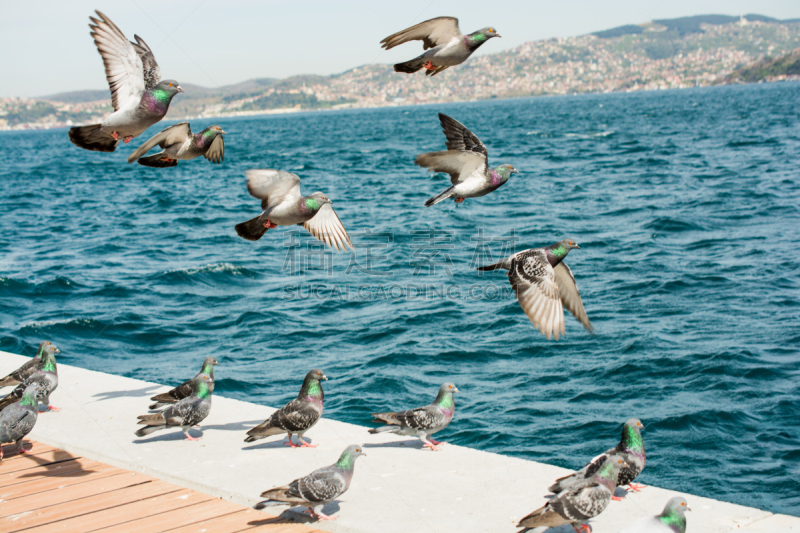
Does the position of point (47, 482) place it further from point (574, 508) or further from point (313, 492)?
point (574, 508)

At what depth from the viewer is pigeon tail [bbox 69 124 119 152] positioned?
4332 mm

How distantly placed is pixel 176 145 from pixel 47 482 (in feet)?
12.5

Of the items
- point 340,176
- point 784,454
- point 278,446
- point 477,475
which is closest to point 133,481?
point 278,446

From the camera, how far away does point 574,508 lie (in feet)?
16.5

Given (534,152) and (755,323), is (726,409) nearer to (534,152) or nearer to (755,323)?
(755,323)

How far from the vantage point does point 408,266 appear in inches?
851

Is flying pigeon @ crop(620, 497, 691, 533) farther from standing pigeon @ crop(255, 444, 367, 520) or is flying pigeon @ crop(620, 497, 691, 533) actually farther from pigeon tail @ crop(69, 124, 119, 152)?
pigeon tail @ crop(69, 124, 119, 152)

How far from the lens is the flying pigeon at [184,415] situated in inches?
280

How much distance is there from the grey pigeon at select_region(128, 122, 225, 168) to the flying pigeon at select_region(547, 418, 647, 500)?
4.04 meters

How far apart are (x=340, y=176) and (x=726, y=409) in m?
36.8

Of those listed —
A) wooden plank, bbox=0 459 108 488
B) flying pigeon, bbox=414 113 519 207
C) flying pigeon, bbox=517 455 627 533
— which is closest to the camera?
flying pigeon, bbox=414 113 519 207

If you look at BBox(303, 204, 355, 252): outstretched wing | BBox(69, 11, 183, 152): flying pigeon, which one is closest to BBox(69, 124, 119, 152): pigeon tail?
BBox(69, 11, 183, 152): flying pigeon

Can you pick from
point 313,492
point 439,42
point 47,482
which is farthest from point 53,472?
point 439,42

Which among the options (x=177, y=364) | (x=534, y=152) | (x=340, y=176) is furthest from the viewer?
(x=534, y=152)
